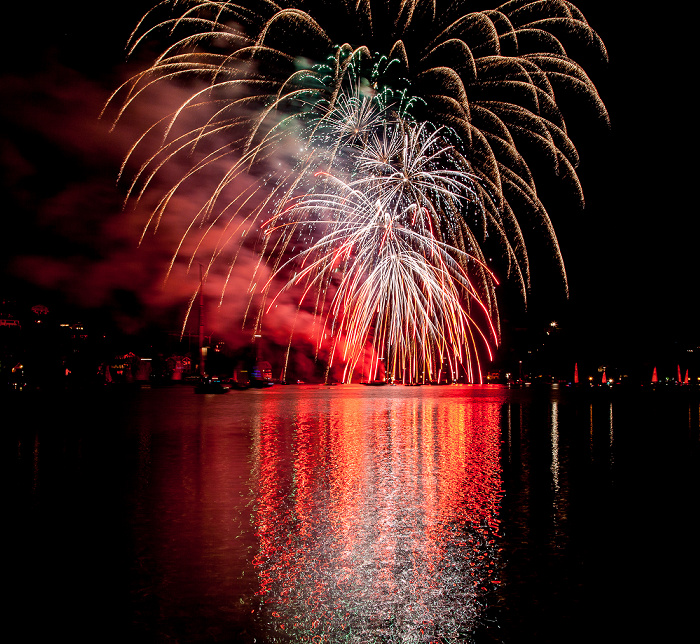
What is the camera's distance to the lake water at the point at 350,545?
4250mm

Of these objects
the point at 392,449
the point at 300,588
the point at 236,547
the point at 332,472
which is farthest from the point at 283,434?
the point at 300,588

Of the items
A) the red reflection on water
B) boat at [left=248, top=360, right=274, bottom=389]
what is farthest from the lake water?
boat at [left=248, top=360, right=274, bottom=389]

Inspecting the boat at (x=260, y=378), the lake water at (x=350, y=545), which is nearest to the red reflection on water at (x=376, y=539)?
the lake water at (x=350, y=545)

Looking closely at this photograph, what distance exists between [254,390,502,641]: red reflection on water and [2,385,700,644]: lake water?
0.03 m

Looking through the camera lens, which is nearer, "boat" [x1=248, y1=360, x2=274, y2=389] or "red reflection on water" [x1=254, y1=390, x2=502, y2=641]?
"red reflection on water" [x1=254, y1=390, x2=502, y2=641]

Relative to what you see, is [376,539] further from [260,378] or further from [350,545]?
[260,378]

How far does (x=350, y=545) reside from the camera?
6098 millimetres

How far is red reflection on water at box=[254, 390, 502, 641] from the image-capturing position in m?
4.32

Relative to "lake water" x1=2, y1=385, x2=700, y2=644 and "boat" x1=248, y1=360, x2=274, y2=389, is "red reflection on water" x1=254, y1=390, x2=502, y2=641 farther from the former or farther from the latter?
"boat" x1=248, y1=360, x2=274, y2=389

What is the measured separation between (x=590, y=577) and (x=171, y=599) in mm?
3234

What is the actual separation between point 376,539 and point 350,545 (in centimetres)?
32

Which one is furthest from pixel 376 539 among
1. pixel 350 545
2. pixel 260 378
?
pixel 260 378

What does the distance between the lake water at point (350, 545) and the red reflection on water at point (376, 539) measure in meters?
0.03

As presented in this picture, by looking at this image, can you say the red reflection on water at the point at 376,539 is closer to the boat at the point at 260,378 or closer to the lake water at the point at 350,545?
the lake water at the point at 350,545
